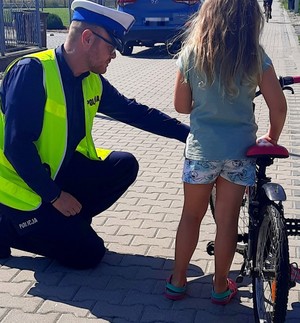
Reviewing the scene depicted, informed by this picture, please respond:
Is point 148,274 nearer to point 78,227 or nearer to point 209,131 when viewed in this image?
point 78,227

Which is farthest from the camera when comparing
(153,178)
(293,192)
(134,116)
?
(153,178)

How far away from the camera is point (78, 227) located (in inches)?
160

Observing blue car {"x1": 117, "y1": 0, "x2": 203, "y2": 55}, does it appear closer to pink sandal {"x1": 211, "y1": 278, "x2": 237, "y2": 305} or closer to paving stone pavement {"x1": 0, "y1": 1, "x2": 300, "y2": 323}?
paving stone pavement {"x1": 0, "y1": 1, "x2": 300, "y2": 323}

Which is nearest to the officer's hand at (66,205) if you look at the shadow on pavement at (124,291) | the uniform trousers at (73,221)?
the uniform trousers at (73,221)

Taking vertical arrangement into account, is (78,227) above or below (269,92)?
below

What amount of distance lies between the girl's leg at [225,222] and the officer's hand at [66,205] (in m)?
0.91

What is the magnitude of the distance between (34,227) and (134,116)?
1.03 meters

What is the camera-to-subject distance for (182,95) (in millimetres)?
3379

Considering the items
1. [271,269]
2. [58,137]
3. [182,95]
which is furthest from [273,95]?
[58,137]

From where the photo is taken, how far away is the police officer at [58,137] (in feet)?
12.4

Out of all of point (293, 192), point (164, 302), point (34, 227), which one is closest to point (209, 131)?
point (164, 302)

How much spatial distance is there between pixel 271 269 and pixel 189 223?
586 mm

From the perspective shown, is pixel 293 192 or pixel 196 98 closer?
pixel 196 98

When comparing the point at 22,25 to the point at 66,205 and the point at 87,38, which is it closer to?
the point at 87,38
